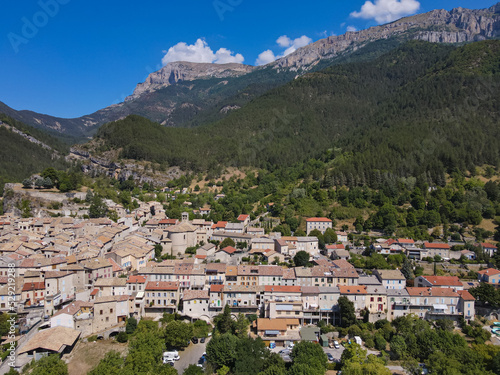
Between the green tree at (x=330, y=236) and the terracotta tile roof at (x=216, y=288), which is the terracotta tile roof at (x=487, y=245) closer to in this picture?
the green tree at (x=330, y=236)

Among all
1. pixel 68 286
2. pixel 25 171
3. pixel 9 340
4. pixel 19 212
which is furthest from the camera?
pixel 25 171

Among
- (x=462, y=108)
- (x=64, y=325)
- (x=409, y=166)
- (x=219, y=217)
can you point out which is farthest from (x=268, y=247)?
(x=462, y=108)

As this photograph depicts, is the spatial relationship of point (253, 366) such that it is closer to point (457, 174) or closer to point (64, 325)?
point (64, 325)

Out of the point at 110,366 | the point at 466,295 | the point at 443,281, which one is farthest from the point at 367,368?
the point at 110,366

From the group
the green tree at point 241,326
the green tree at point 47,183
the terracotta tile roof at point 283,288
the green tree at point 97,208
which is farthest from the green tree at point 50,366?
the green tree at point 47,183

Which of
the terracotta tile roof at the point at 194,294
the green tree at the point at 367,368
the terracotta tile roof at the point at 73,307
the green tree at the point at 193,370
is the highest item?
the terracotta tile roof at the point at 194,294

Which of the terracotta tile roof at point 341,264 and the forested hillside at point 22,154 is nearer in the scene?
the terracotta tile roof at point 341,264

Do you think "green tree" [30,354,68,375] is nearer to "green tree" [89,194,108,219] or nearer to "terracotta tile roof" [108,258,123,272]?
"terracotta tile roof" [108,258,123,272]
